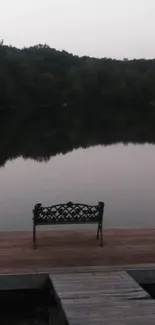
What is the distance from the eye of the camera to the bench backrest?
8.18 metres

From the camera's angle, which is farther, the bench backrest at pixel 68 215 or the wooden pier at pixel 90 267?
the bench backrest at pixel 68 215

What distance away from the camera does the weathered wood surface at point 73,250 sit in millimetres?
7727

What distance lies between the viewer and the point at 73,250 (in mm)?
8320

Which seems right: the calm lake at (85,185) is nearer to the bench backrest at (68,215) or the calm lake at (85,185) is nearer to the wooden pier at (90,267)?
the wooden pier at (90,267)

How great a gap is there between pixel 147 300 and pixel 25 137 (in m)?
30.7

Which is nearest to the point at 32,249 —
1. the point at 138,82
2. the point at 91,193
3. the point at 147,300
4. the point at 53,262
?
the point at 53,262

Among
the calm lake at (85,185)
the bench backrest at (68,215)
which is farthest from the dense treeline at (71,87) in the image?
the bench backrest at (68,215)

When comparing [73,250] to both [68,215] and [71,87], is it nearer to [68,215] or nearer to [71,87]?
[68,215]

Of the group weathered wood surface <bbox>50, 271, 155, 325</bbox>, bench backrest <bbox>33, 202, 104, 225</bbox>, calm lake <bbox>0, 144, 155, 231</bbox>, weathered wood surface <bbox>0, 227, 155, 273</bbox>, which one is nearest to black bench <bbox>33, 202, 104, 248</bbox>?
bench backrest <bbox>33, 202, 104, 225</bbox>

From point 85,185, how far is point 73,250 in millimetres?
10274

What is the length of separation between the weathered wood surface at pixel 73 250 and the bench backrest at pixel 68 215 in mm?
406

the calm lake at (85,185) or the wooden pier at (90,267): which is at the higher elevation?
the calm lake at (85,185)

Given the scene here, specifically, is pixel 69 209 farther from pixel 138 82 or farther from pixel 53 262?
pixel 138 82

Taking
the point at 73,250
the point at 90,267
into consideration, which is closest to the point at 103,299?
the point at 90,267
